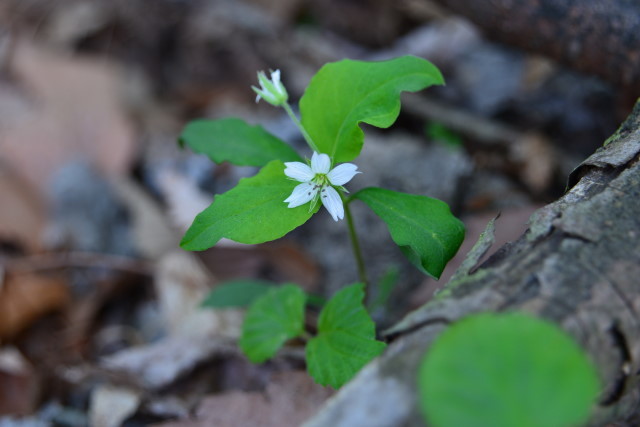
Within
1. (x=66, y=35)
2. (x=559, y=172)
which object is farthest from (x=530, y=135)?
(x=66, y=35)

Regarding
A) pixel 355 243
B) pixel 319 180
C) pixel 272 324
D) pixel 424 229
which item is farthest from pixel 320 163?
pixel 272 324

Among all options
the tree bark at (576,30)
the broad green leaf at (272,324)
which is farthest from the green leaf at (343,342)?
the tree bark at (576,30)

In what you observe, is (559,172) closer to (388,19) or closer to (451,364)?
(388,19)

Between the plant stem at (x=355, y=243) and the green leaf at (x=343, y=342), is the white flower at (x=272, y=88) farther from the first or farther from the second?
the green leaf at (x=343, y=342)

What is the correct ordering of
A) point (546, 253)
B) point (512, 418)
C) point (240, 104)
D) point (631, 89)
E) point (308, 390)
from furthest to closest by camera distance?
point (240, 104)
point (631, 89)
point (308, 390)
point (546, 253)
point (512, 418)

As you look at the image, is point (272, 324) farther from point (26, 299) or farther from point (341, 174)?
point (26, 299)

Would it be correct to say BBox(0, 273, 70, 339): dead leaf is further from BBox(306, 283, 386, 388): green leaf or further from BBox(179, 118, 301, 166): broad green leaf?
BBox(306, 283, 386, 388): green leaf

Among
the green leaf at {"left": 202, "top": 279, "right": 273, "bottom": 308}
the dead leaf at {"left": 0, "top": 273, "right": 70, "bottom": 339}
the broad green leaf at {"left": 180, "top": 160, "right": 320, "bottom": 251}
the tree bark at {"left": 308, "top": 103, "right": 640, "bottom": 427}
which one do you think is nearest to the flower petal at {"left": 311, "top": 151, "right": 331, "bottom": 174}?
the broad green leaf at {"left": 180, "top": 160, "right": 320, "bottom": 251}
